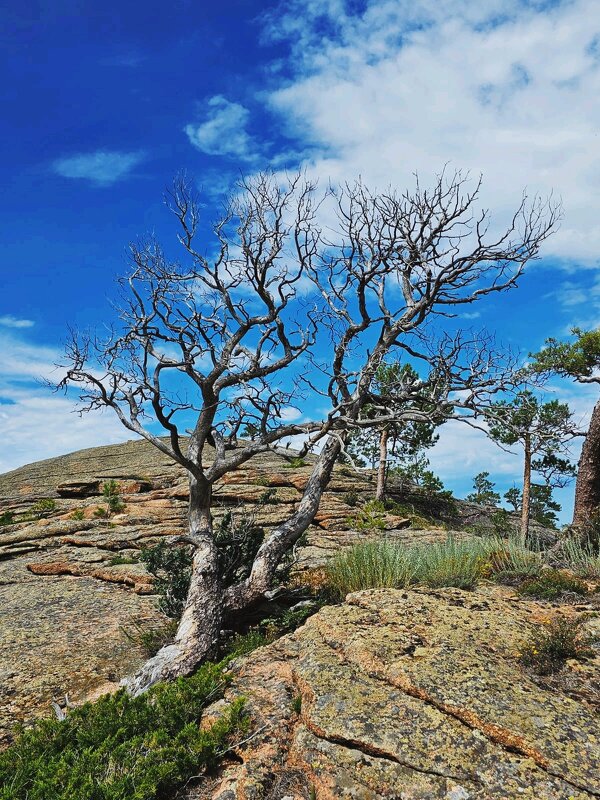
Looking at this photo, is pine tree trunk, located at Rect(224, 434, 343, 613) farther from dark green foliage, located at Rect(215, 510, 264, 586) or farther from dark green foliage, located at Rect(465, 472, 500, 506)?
dark green foliage, located at Rect(465, 472, 500, 506)

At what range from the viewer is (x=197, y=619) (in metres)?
8.76

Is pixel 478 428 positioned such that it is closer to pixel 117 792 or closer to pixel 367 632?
pixel 367 632

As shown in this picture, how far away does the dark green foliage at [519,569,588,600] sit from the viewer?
27.8ft

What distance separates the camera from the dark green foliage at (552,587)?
848cm

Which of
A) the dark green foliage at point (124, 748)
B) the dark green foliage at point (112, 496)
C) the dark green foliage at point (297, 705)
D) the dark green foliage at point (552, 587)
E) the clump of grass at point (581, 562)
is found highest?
the dark green foliage at point (112, 496)

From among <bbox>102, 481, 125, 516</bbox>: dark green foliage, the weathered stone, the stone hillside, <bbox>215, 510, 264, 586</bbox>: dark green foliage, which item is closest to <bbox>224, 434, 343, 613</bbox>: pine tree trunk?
<bbox>215, 510, 264, 586</bbox>: dark green foliage

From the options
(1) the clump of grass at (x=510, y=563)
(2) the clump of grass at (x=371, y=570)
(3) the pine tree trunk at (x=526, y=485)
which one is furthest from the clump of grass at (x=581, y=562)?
(3) the pine tree trunk at (x=526, y=485)

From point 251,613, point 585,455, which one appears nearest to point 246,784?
point 251,613

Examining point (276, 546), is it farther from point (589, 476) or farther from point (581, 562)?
point (589, 476)

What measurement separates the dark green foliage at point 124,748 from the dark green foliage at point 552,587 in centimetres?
493

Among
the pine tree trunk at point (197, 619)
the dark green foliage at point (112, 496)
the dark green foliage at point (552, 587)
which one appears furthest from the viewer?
the dark green foliage at point (112, 496)

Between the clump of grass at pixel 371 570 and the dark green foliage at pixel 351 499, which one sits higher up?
the dark green foliage at pixel 351 499

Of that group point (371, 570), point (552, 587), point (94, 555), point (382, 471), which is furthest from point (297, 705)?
point (382, 471)

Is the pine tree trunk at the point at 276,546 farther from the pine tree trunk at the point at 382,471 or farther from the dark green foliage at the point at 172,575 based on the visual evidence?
the pine tree trunk at the point at 382,471
